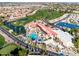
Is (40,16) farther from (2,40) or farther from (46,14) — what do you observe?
(2,40)

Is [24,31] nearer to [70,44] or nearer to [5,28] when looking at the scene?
[5,28]

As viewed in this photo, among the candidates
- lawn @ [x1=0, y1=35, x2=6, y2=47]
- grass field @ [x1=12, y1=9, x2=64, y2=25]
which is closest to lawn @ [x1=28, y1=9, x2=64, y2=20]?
grass field @ [x1=12, y1=9, x2=64, y2=25]

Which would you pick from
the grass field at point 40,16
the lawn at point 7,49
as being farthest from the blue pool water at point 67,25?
the lawn at point 7,49

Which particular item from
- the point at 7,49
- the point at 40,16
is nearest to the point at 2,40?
the point at 7,49

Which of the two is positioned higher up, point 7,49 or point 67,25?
point 67,25

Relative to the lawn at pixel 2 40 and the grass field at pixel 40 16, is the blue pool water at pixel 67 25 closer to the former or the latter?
the grass field at pixel 40 16

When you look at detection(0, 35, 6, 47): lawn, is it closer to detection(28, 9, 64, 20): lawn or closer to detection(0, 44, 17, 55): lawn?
detection(0, 44, 17, 55): lawn

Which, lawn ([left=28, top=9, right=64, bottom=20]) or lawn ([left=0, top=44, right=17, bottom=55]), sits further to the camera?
lawn ([left=28, top=9, right=64, bottom=20])

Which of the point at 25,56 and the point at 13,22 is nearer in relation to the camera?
the point at 25,56

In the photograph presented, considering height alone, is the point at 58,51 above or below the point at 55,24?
below

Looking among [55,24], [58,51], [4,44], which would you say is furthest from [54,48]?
[4,44]

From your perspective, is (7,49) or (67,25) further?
(67,25)
